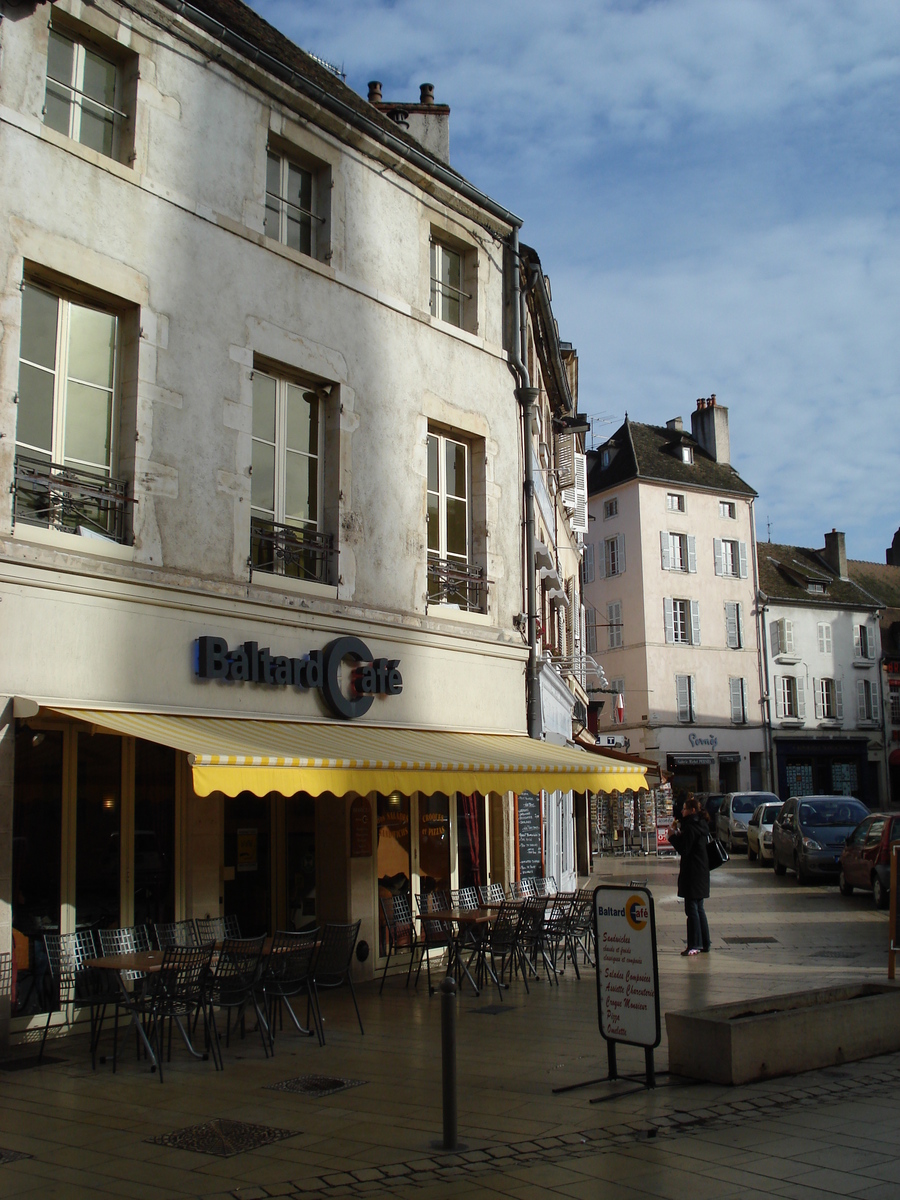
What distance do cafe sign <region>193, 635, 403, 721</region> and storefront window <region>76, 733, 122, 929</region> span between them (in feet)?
3.50

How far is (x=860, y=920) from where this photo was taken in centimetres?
1562

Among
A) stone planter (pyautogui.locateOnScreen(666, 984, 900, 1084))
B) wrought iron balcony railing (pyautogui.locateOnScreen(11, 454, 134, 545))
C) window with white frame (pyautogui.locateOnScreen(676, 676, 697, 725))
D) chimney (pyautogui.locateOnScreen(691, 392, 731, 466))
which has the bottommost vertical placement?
stone planter (pyautogui.locateOnScreen(666, 984, 900, 1084))

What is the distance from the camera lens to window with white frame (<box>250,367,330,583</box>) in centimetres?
→ 1109

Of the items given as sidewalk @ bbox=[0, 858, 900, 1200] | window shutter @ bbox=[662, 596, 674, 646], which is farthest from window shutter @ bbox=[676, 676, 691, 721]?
sidewalk @ bbox=[0, 858, 900, 1200]

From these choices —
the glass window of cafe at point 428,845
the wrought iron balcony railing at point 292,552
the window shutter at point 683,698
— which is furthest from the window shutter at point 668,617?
the wrought iron balcony railing at point 292,552

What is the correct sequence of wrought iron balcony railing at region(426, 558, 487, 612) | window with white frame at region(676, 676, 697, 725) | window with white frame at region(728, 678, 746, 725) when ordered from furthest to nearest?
1. window with white frame at region(728, 678, 746, 725)
2. window with white frame at region(676, 676, 697, 725)
3. wrought iron balcony railing at region(426, 558, 487, 612)

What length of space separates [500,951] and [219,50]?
895 centimetres

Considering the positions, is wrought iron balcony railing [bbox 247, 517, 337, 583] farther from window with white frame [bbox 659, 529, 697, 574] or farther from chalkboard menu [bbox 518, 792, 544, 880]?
window with white frame [bbox 659, 529, 697, 574]

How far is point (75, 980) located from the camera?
859cm

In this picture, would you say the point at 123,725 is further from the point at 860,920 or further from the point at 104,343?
the point at 860,920

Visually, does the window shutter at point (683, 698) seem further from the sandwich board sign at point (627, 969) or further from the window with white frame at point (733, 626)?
the sandwich board sign at point (627, 969)

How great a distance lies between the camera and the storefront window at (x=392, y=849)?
12203 millimetres

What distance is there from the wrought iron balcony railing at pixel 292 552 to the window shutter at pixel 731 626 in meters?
37.8

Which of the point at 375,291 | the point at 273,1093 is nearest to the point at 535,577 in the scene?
the point at 375,291
